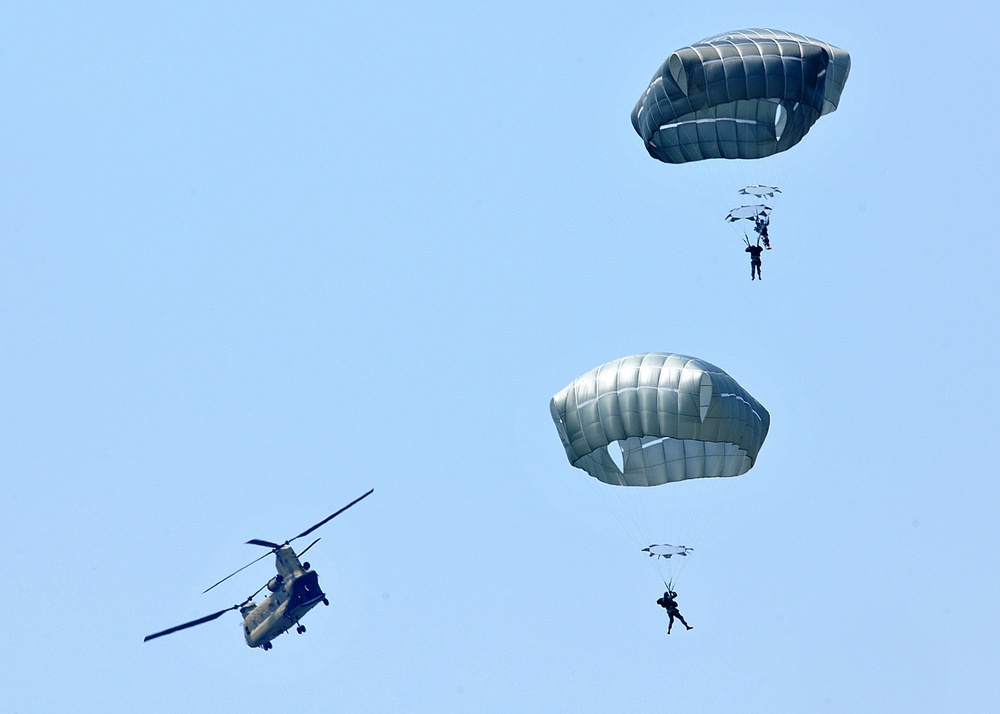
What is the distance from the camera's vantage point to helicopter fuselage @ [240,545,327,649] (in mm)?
59406

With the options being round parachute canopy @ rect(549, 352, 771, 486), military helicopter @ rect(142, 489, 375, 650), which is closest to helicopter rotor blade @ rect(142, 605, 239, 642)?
military helicopter @ rect(142, 489, 375, 650)

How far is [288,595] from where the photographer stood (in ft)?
195

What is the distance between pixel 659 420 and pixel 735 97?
8519mm

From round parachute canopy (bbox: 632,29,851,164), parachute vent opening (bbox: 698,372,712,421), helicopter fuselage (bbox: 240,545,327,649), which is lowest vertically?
parachute vent opening (bbox: 698,372,712,421)

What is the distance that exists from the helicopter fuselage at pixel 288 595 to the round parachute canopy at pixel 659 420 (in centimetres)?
2018

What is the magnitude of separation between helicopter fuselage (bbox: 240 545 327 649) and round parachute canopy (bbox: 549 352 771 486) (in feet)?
66.2

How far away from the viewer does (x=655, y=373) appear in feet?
133

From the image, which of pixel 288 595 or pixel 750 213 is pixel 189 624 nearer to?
pixel 288 595

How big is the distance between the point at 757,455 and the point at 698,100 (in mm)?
9366

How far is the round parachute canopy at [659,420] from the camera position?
131 feet

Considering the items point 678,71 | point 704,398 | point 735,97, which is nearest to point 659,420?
point 704,398

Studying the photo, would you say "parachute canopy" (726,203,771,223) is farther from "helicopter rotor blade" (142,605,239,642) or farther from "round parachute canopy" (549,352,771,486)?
"helicopter rotor blade" (142,605,239,642)

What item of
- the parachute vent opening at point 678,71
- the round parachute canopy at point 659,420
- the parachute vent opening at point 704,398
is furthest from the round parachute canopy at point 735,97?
the parachute vent opening at point 704,398

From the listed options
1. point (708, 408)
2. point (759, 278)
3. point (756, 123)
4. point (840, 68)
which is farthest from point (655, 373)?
point (840, 68)
